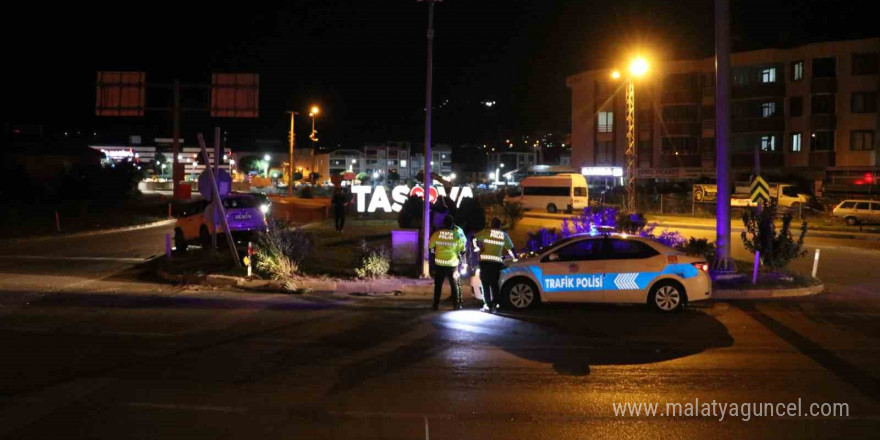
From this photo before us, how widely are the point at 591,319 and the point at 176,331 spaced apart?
6.83m

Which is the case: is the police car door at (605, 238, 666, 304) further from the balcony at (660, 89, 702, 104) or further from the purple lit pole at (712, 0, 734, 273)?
the balcony at (660, 89, 702, 104)

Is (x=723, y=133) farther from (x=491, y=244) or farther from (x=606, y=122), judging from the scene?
(x=606, y=122)

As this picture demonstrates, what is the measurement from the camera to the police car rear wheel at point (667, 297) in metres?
12.9

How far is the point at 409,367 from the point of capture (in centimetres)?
877

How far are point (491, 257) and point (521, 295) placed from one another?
3.65 ft

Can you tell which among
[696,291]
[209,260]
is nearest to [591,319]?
[696,291]

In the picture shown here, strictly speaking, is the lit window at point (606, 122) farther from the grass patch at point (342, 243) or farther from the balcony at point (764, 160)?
the grass patch at point (342, 243)

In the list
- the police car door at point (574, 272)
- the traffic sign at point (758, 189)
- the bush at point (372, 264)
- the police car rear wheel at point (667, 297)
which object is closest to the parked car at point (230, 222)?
the bush at point (372, 264)

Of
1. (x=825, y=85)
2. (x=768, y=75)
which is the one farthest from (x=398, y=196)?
(x=768, y=75)

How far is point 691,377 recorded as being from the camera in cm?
831

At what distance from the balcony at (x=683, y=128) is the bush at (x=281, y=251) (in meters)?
55.8

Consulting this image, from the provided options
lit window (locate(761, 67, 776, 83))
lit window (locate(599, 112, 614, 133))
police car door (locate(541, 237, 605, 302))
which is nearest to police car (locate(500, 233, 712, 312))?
police car door (locate(541, 237, 605, 302))

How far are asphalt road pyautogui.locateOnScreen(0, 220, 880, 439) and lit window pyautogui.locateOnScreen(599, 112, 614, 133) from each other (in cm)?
5820

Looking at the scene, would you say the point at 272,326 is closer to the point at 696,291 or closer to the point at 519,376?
the point at 519,376
